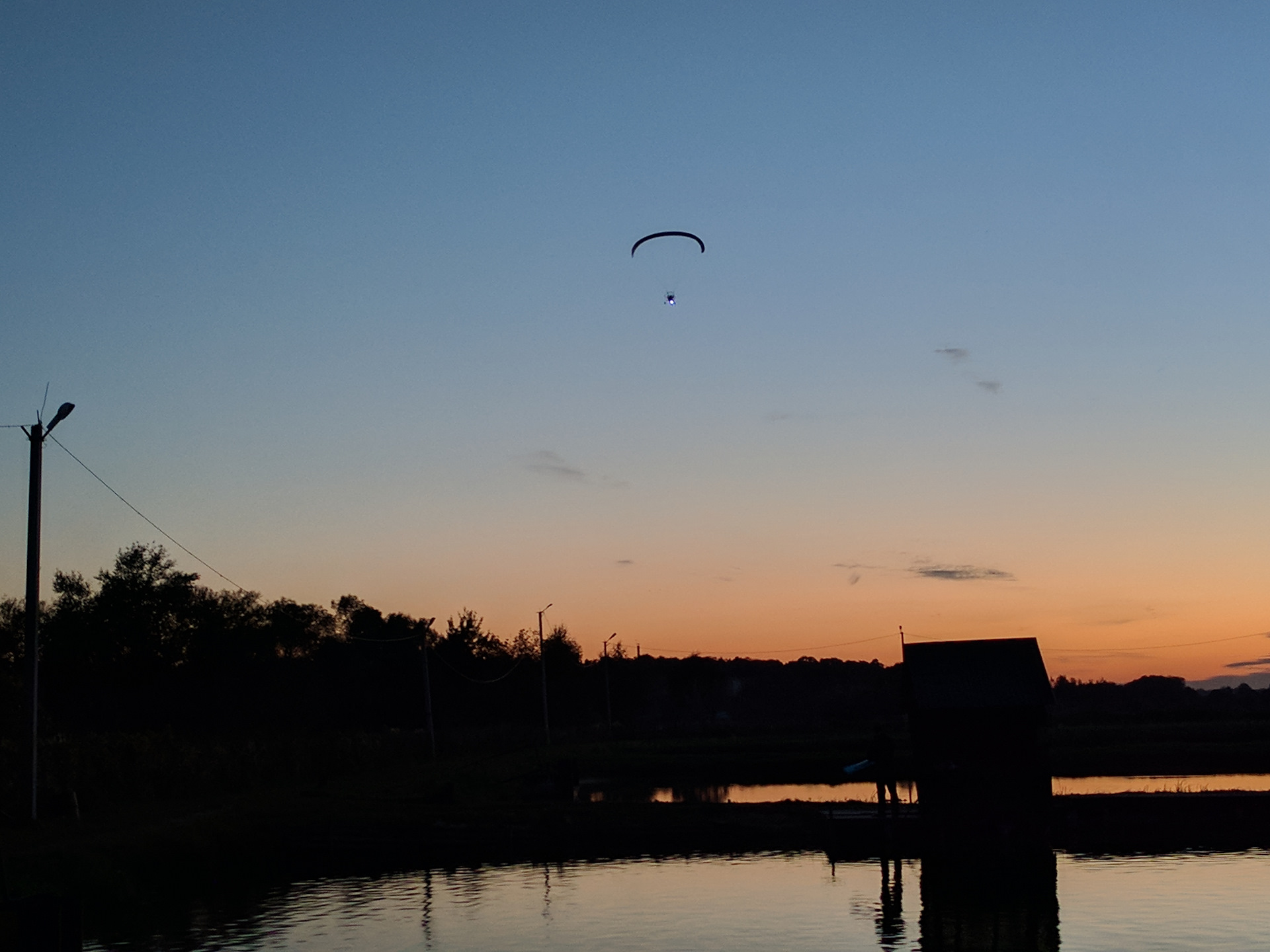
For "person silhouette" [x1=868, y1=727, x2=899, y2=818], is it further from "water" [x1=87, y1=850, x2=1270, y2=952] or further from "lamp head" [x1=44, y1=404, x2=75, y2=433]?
"lamp head" [x1=44, y1=404, x2=75, y2=433]

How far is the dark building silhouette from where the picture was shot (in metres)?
35.3

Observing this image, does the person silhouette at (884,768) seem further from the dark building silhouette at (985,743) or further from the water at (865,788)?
the water at (865,788)

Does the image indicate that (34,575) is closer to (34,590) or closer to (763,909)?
(34,590)

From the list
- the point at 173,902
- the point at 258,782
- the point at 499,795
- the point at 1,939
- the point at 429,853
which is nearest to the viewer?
the point at 1,939

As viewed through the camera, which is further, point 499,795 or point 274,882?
point 499,795

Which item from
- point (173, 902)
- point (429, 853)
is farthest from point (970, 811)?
point (173, 902)

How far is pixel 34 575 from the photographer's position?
30719mm

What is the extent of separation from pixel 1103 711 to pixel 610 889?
88.0 meters

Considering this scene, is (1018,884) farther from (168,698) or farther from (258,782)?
(168,698)

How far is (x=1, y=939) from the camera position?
50.0 feet

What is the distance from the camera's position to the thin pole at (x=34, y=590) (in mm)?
29875

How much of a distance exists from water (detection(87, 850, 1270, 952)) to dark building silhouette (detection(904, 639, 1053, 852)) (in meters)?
3.72

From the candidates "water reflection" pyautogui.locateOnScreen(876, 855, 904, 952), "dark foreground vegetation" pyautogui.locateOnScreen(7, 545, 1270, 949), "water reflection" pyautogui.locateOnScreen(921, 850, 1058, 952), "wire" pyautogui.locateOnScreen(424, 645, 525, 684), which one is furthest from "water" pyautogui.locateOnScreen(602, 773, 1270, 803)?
"wire" pyautogui.locateOnScreen(424, 645, 525, 684)

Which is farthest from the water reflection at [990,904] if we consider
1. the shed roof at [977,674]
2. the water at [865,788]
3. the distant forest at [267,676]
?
the distant forest at [267,676]
